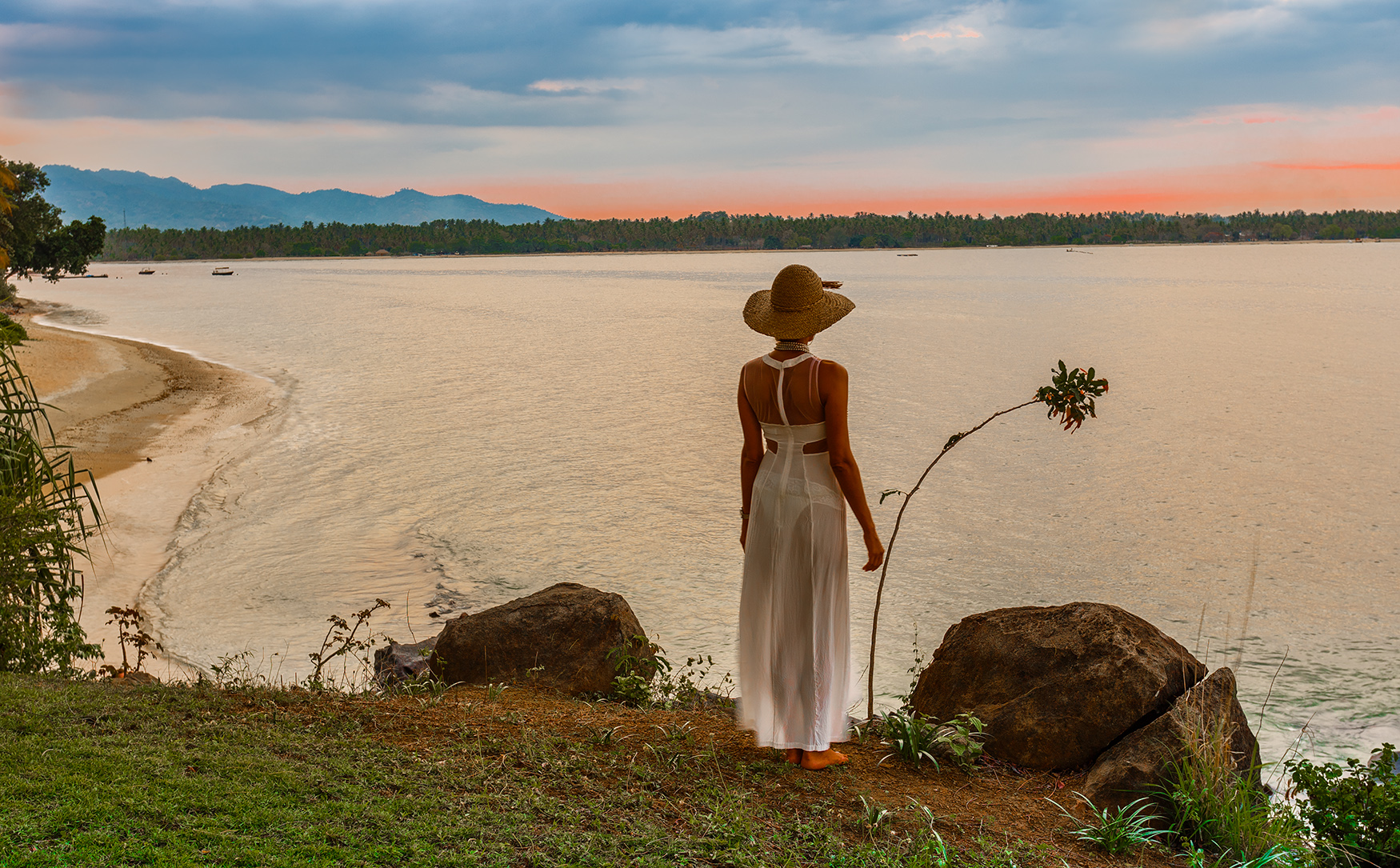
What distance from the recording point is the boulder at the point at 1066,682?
504 centimetres

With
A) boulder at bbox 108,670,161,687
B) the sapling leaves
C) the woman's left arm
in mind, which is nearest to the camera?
the woman's left arm

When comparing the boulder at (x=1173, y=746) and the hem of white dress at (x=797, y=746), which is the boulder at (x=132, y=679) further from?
the boulder at (x=1173, y=746)

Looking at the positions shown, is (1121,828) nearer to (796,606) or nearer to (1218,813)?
(1218,813)

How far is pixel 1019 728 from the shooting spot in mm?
5133

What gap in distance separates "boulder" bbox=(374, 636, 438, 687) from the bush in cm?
505

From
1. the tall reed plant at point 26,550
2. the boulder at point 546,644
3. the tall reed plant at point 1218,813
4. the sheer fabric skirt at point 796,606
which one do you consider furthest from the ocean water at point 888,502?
the sheer fabric skirt at point 796,606

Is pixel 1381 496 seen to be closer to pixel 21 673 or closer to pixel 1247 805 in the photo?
pixel 1247 805

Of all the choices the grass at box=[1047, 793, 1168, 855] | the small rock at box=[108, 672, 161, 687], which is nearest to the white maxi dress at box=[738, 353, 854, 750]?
the grass at box=[1047, 793, 1168, 855]

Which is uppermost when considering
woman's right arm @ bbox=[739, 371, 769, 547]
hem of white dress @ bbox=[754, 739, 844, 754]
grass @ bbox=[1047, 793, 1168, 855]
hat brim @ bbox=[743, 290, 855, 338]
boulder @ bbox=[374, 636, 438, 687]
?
hat brim @ bbox=[743, 290, 855, 338]

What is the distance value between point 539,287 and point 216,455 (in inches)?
3650

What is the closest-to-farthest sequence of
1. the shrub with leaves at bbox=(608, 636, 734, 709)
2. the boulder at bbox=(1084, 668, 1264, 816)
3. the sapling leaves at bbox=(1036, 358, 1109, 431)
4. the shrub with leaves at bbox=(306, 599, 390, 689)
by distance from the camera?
the boulder at bbox=(1084, 668, 1264, 816) → the sapling leaves at bbox=(1036, 358, 1109, 431) → the shrub with leaves at bbox=(608, 636, 734, 709) → the shrub with leaves at bbox=(306, 599, 390, 689)

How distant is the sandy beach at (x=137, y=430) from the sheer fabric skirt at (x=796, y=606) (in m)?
6.59

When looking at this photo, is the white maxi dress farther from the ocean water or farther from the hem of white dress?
the ocean water

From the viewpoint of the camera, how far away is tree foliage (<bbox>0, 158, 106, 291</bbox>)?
4766 cm
